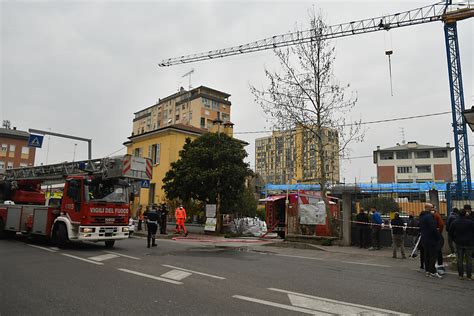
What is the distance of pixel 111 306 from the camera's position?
5582 millimetres

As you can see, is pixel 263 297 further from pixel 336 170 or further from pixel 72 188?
pixel 336 170

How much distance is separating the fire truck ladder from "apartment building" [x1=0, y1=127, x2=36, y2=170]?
63.2 m

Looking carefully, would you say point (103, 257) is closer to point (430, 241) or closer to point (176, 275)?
point (176, 275)

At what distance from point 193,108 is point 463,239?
6636 centimetres

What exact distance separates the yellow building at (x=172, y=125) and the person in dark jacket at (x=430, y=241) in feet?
50.4

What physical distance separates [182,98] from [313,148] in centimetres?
6477

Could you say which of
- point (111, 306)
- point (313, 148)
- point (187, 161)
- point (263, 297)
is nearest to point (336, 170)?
point (313, 148)

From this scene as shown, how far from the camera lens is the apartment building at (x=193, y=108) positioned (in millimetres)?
71625

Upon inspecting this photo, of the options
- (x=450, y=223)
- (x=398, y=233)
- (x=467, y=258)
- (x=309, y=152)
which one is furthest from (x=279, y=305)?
(x=309, y=152)

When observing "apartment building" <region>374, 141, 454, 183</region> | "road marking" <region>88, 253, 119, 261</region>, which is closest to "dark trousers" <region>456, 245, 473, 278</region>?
"road marking" <region>88, 253, 119, 261</region>

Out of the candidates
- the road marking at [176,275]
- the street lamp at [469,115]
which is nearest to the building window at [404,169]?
the street lamp at [469,115]

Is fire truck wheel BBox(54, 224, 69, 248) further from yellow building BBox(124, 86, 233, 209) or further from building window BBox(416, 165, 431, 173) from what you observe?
building window BBox(416, 165, 431, 173)

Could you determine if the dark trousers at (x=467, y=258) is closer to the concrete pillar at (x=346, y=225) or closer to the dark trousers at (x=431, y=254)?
the dark trousers at (x=431, y=254)

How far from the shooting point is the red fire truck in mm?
12633
